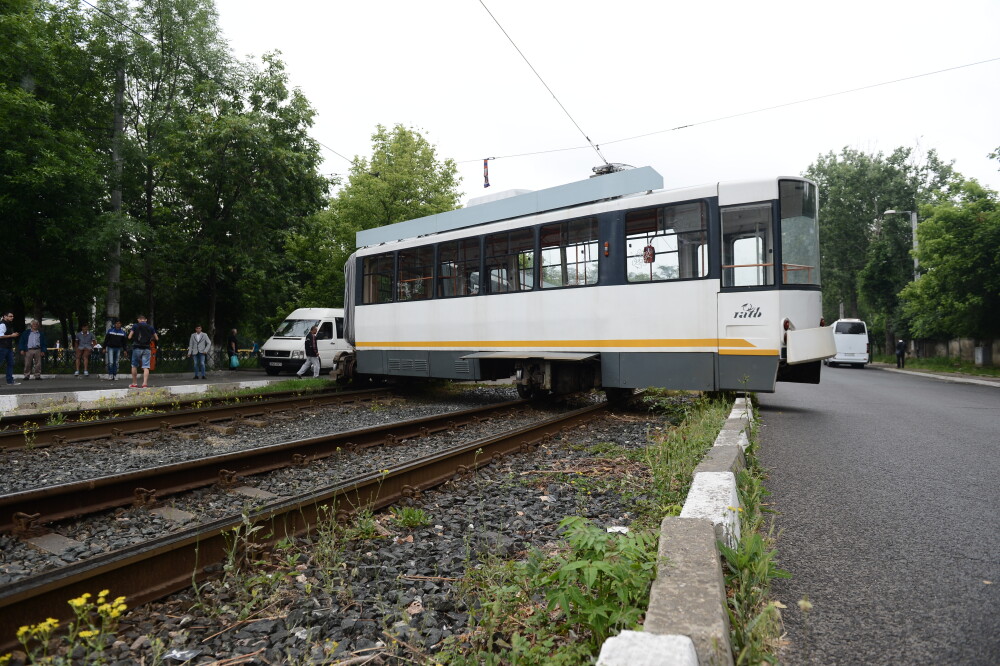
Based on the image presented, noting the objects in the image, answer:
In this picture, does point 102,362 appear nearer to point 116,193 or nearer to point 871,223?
point 116,193

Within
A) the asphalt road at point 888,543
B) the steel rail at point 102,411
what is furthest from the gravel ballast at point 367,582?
the steel rail at point 102,411

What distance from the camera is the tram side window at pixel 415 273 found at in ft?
39.1

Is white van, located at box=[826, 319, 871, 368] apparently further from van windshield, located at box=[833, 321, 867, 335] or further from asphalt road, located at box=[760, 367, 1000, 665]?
asphalt road, located at box=[760, 367, 1000, 665]

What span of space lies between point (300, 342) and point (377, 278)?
9.33 metres

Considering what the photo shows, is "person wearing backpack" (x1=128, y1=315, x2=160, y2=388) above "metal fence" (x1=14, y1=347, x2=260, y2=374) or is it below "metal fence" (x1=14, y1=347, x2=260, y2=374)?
above

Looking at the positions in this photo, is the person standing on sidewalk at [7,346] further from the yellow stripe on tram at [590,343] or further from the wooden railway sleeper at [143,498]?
the wooden railway sleeper at [143,498]

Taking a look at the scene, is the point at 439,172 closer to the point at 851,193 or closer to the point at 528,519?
the point at 528,519

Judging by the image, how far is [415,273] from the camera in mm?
12242

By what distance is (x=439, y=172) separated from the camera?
29.8 metres

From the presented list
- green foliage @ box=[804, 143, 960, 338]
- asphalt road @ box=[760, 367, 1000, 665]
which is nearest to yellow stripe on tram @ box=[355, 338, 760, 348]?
asphalt road @ box=[760, 367, 1000, 665]

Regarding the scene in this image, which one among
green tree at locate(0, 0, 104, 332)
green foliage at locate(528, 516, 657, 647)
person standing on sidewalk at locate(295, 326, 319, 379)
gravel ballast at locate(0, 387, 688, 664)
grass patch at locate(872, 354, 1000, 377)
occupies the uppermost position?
green tree at locate(0, 0, 104, 332)

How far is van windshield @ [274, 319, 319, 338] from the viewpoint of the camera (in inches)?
856

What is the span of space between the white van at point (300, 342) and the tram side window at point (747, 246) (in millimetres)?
15368

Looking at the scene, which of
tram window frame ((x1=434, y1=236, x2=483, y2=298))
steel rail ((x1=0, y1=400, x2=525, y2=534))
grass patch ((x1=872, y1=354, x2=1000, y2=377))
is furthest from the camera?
grass patch ((x1=872, y1=354, x2=1000, y2=377))
